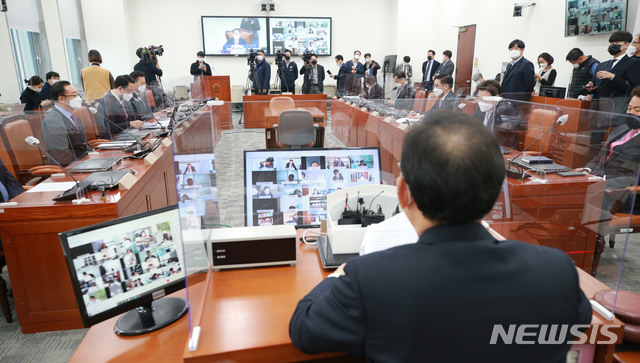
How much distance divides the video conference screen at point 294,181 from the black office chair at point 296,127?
116 inches

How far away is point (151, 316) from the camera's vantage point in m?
1.34

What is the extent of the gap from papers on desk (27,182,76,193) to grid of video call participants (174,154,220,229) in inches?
64.5

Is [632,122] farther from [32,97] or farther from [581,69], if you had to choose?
[32,97]

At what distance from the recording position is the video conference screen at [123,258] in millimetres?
1222

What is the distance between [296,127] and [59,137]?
94.5 inches

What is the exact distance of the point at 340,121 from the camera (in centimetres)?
709

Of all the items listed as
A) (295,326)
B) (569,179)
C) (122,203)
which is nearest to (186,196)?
(295,326)

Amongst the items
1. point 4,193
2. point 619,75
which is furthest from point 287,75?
point 4,193

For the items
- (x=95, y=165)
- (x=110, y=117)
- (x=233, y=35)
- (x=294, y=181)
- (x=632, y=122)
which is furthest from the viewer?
(x=233, y=35)

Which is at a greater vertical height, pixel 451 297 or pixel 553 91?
pixel 553 91

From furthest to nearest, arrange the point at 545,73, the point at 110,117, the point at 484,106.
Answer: the point at 545,73, the point at 110,117, the point at 484,106

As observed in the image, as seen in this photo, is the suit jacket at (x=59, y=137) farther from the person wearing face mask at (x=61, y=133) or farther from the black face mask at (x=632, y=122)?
the black face mask at (x=632, y=122)

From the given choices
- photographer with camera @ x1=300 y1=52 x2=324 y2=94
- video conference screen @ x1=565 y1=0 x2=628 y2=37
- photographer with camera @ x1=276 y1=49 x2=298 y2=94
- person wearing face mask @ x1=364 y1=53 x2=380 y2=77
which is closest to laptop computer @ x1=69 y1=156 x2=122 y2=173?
video conference screen @ x1=565 y1=0 x2=628 y2=37

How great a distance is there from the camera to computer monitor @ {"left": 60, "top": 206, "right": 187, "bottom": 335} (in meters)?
1.22
